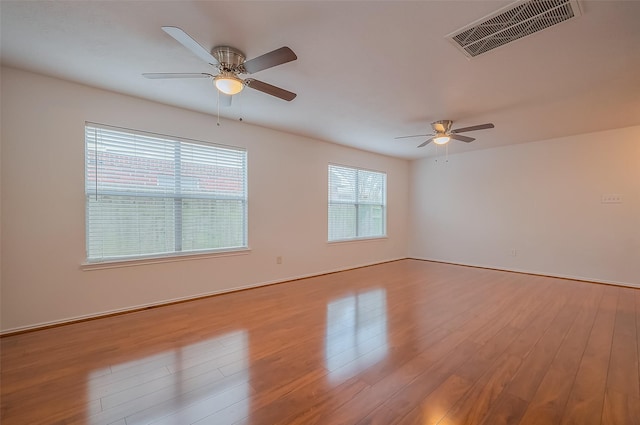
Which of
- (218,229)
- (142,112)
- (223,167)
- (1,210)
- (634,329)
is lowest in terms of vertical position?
(634,329)

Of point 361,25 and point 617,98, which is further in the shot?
point 617,98

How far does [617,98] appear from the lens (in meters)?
3.16

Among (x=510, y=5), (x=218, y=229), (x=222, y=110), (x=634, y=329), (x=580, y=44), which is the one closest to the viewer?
(x=510, y=5)

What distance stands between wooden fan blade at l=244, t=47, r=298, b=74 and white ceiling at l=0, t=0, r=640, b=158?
247 millimetres

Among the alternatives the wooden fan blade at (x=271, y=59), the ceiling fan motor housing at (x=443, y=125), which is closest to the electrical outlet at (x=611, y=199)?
the ceiling fan motor housing at (x=443, y=125)

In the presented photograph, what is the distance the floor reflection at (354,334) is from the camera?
82.6 inches

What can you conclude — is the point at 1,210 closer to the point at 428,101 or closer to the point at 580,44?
the point at 428,101

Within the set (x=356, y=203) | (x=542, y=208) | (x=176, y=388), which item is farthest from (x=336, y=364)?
(x=542, y=208)

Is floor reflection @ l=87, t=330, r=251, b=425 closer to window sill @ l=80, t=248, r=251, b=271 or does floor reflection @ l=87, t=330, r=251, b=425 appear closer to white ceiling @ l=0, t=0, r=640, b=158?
window sill @ l=80, t=248, r=251, b=271

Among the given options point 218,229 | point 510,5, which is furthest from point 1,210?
point 510,5

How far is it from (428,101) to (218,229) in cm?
328

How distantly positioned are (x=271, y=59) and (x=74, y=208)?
2.68 m

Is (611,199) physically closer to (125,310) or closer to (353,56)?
(353,56)

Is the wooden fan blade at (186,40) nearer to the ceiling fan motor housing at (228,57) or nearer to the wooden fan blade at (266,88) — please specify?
the ceiling fan motor housing at (228,57)
